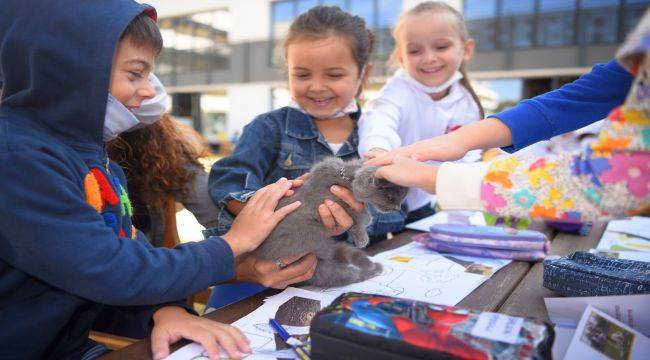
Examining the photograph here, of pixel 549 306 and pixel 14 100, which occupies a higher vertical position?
pixel 14 100

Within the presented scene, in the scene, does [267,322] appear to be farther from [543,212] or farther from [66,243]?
[543,212]

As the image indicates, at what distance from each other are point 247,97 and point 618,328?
12593 mm

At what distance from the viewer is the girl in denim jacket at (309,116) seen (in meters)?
1.62

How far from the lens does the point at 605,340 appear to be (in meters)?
0.84

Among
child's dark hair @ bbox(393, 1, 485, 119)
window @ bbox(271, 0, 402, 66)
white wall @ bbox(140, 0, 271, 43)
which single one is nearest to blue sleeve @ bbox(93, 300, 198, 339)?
child's dark hair @ bbox(393, 1, 485, 119)

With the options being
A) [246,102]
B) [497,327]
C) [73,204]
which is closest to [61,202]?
[73,204]

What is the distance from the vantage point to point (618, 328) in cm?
88

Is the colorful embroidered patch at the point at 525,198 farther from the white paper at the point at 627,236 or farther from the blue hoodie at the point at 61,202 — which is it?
the white paper at the point at 627,236

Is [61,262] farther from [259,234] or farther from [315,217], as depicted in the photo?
[315,217]

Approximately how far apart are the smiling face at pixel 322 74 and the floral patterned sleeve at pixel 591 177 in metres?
Answer: 0.95

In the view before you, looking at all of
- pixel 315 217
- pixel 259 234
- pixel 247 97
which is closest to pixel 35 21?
pixel 259 234

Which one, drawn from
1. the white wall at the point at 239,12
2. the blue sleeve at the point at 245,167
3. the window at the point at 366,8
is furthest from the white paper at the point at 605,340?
the white wall at the point at 239,12

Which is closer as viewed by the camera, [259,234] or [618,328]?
[618,328]

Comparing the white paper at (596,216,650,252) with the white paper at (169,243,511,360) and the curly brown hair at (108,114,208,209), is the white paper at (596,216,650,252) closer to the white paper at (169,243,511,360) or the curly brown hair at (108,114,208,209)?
the white paper at (169,243,511,360)
